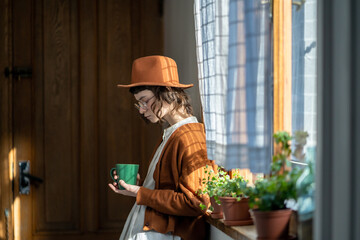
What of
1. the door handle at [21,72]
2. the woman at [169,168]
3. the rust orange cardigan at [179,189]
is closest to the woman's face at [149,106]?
the woman at [169,168]

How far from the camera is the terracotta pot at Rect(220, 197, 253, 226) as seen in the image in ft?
4.96

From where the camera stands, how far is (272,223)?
1.19 m

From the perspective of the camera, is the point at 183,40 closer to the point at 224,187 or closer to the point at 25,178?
the point at 224,187

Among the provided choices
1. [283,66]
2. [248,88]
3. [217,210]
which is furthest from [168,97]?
[248,88]

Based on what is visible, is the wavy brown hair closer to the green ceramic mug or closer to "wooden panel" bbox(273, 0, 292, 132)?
the green ceramic mug

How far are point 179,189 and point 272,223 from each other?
66 cm

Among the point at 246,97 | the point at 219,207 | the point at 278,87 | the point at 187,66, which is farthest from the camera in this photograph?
the point at 187,66

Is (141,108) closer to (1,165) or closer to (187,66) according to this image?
(187,66)

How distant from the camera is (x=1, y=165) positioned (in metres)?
2.87

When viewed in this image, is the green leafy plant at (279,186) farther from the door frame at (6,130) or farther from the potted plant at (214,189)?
the door frame at (6,130)

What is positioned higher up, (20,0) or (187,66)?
(20,0)

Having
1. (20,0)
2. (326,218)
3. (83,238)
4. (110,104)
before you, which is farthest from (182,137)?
(20,0)

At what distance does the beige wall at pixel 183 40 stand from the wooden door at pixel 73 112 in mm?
186

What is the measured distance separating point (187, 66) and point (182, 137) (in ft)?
1.97
